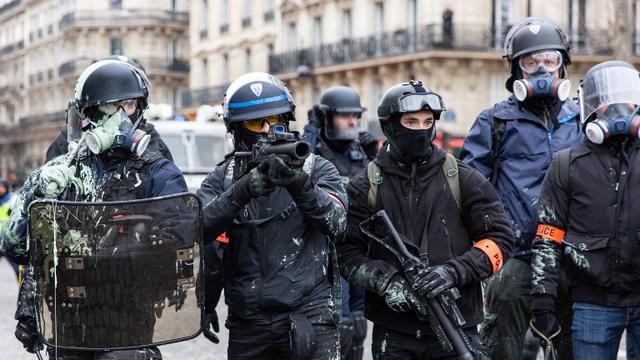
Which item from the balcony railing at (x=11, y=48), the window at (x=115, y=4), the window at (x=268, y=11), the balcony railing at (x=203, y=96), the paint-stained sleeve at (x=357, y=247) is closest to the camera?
the paint-stained sleeve at (x=357, y=247)

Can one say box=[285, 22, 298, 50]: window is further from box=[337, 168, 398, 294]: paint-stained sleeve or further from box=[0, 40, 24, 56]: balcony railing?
box=[0, 40, 24, 56]: balcony railing

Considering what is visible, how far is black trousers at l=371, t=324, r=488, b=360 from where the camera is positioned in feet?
14.6

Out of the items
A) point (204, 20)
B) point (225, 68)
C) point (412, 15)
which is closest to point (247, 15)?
point (225, 68)

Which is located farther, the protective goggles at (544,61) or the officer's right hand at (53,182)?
the protective goggles at (544,61)

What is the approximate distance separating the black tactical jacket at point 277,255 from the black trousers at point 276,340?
4 centimetres

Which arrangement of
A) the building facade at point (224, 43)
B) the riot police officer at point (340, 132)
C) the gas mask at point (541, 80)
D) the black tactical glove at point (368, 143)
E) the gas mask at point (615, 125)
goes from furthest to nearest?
1. the building facade at point (224, 43)
2. the black tactical glove at point (368, 143)
3. the riot police officer at point (340, 132)
4. the gas mask at point (541, 80)
5. the gas mask at point (615, 125)

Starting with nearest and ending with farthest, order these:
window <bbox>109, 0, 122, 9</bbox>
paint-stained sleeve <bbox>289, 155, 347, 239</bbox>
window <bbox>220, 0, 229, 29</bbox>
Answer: paint-stained sleeve <bbox>289, 155, 347, 239</bbox>, window <bbox>220, 0, 229, 29</bbox>, window <bbox>109, 0, 122, 9</bbox>

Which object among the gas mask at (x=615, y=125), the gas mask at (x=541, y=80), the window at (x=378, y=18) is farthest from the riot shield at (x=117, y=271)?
the window at (x=378, y=18)

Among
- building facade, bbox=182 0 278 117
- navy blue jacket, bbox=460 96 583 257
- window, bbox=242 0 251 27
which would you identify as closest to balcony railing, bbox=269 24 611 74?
building facade, bbox=182 0 278 117

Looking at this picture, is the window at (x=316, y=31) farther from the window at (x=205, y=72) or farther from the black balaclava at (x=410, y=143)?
the black balaclava at (x=410, y=143)

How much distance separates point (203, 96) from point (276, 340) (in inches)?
1759

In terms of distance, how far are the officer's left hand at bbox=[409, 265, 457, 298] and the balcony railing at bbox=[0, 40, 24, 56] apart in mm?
75642

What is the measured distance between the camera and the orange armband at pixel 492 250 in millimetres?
4508

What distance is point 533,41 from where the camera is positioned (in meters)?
5.71
